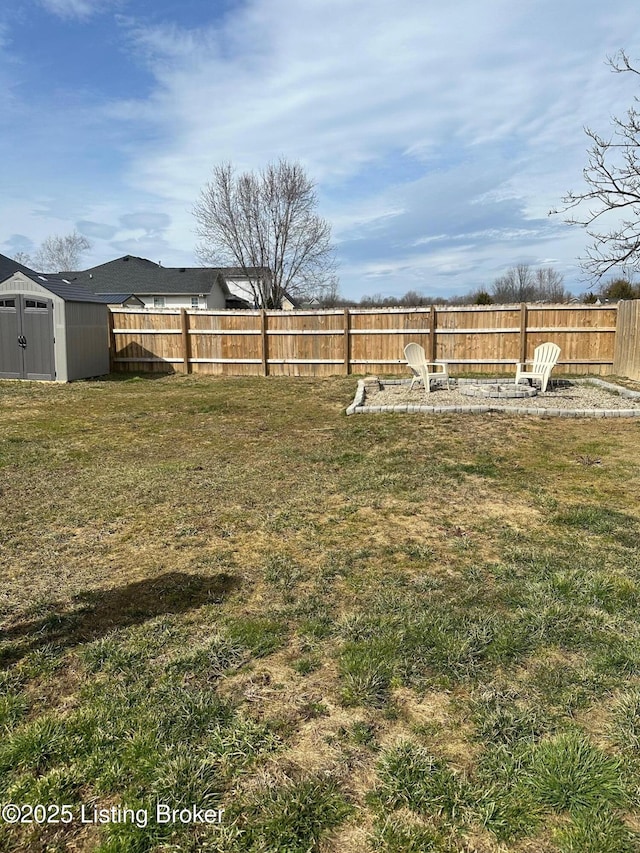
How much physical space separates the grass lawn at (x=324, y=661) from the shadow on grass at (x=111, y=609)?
14mm

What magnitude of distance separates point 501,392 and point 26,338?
10877 mm

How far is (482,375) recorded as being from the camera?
13.4m

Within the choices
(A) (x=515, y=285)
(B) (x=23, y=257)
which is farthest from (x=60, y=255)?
(A) (x=515, y=285)

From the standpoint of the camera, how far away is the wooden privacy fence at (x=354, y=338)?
1322 cm

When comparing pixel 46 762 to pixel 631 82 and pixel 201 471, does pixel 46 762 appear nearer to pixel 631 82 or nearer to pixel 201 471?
pixel 201 471

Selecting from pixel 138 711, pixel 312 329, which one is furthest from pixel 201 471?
pixel 312 329

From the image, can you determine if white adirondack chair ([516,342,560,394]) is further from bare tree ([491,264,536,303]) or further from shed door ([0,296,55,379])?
bare tree ([491,264,536,303])

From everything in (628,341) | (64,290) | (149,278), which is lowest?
(628,341)

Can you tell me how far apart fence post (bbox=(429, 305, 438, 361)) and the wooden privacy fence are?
0.03m

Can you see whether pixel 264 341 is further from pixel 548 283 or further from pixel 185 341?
pixel 548 283

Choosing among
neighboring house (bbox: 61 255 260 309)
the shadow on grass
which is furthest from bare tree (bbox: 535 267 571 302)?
the shadow on grass

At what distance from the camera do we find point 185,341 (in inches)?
577

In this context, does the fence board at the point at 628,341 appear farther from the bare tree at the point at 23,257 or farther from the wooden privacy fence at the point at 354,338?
the bare tree at the point at 23,257

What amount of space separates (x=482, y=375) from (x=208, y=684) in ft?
40.5
